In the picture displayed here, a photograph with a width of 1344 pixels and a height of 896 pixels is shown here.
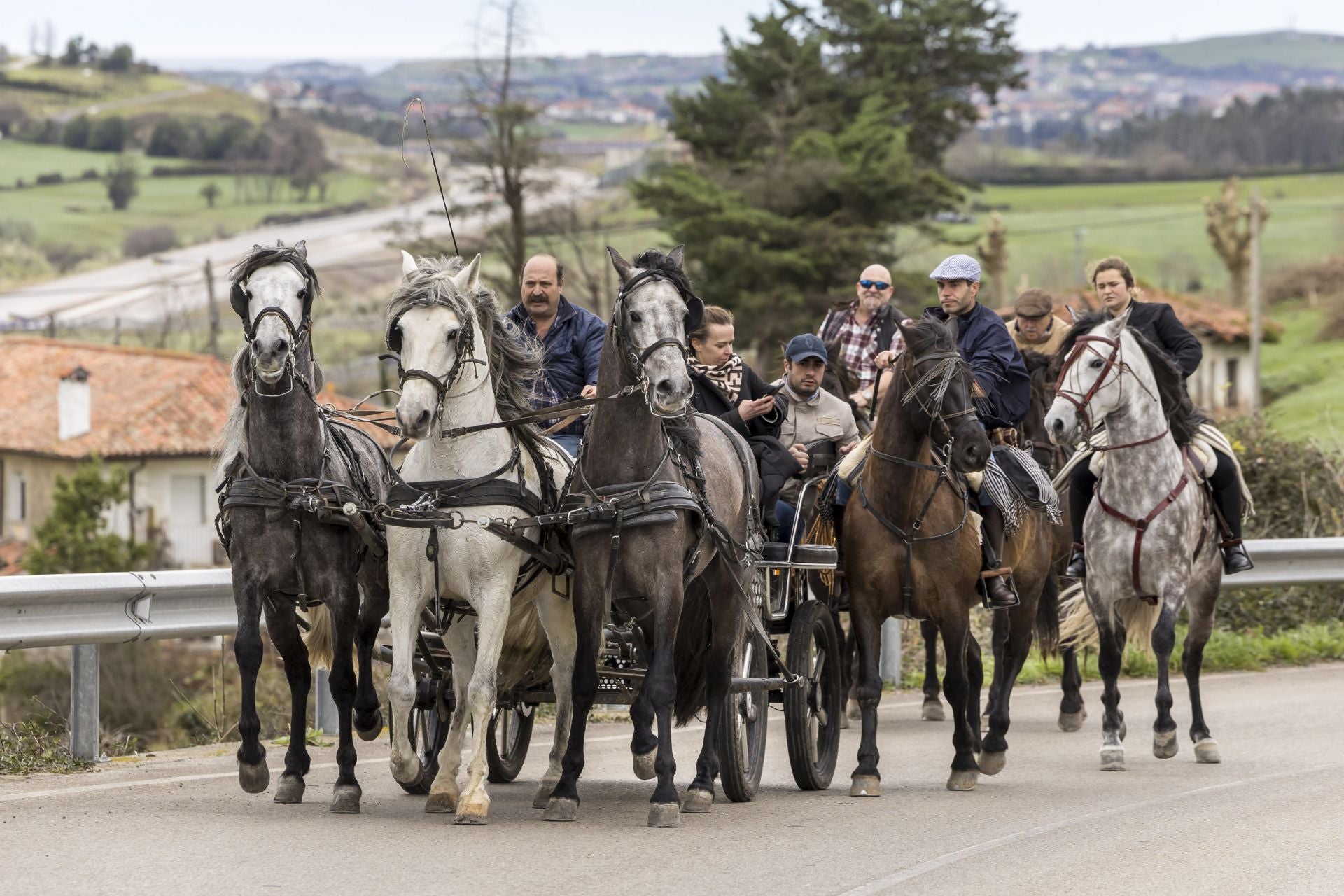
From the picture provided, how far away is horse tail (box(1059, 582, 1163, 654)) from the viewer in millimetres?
11312

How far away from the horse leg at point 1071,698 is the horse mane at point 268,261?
623 centimetres

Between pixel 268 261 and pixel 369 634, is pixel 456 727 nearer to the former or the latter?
pixel 369 634

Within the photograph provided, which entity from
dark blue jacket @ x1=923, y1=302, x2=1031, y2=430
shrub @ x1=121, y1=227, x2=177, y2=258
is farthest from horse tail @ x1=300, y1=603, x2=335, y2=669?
shrub @ x1=121, y1=227, x2=177, y2=258

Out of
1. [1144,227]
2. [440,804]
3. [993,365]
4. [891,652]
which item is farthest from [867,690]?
[1144,227]

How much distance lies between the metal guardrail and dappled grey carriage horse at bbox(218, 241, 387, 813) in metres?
1.39

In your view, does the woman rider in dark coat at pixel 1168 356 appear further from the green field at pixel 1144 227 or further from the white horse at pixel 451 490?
the green field at pixel 1144 227

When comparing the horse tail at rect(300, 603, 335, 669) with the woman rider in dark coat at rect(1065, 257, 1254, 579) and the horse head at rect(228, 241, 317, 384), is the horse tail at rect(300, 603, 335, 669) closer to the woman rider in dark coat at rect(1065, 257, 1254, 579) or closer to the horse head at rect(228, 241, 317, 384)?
the horse head at rect(228, 241, 317, 384)

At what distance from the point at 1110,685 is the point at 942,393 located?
256 centimetres

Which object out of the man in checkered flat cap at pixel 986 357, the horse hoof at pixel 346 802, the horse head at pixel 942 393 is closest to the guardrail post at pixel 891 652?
the man in checkered flat cap at pixel 986 357

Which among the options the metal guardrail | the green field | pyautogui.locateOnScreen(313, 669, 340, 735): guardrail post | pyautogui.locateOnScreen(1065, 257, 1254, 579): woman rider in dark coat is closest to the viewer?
the metal guardrail

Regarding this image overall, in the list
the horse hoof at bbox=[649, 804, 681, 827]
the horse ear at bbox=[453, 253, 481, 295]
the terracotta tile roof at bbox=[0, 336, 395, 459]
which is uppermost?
the horse ear at bbox=[453, 253, 481, 295]

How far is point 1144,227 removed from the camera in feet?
361

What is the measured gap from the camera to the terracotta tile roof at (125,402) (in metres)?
50.2

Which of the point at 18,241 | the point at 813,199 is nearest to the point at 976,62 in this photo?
the point at 813,199
